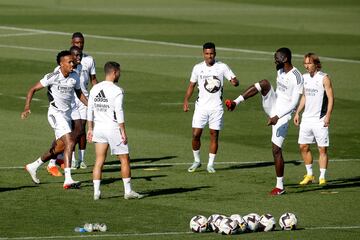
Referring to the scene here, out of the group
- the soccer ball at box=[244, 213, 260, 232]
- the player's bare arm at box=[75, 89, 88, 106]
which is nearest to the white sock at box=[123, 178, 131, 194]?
the player's bare arm at box=[75, 89, 88, 106]

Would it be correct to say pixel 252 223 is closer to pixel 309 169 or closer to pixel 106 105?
pixel 106 105

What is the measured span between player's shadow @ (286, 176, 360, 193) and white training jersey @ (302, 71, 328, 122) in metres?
1.31

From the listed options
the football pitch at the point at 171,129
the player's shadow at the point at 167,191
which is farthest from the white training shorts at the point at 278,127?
the player's shadow at the point at 167,191

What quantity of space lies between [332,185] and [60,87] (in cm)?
567

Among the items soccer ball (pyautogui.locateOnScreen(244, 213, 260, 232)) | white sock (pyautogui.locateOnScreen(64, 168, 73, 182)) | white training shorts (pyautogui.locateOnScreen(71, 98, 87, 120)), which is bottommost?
soccer ball (pyautogui.locateOnScreen(244, 213, 260, 232))

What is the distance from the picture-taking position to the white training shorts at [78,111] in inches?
993

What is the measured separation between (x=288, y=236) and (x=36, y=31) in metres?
35.0

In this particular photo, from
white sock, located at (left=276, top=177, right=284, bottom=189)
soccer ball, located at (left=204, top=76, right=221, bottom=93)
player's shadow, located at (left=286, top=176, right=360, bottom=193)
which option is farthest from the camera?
soccer ball, located at (left=204, top=76, right=221, bottom=93)

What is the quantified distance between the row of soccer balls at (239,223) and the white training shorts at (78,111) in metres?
6.26

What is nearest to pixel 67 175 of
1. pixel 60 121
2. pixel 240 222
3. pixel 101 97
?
pixel 60 121

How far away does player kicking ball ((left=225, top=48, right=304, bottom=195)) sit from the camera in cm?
2320

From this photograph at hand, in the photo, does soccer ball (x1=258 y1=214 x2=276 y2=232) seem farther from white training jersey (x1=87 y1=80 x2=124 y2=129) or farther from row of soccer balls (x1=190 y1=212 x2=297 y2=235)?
white training jersey (x1=87 y1=80 x2=124 y2=129)

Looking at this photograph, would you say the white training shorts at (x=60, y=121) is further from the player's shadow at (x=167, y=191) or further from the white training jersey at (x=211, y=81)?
the white training jersey at (x=211, y=81)

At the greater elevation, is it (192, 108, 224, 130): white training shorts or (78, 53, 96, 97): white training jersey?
(78, 53, 96, 97): white training jersey
